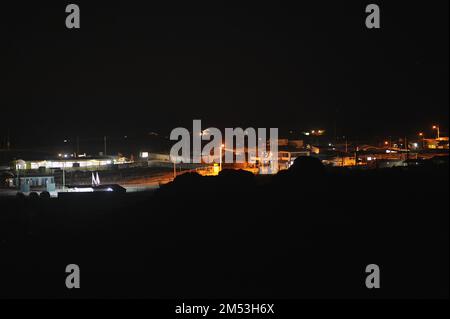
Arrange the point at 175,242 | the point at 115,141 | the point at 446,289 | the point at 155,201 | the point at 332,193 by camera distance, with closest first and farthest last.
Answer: the point at 446,289, the point at 175,242, the point at 332,193, the point at 155,201, the point at 115,141
